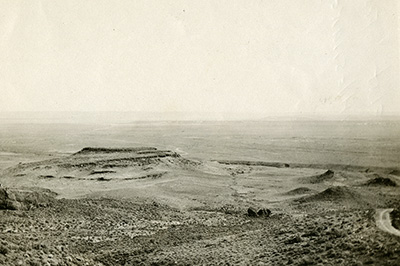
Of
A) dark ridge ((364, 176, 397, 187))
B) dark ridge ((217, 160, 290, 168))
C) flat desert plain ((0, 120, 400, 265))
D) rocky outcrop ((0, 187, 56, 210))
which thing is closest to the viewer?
flat desert plain ((0, 120, 400, 265))

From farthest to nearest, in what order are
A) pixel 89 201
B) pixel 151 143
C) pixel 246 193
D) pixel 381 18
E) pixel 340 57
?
pixel 151 143 → pixel 246 193 → pixel 89 201 → pixel 340 57 → pixel 381 18

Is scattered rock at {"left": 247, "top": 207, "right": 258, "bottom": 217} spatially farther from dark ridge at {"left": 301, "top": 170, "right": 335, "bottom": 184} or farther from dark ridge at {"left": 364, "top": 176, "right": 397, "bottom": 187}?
dark ridge at {"left": 364, "top": 176, "right": 397, "bottom": 187}

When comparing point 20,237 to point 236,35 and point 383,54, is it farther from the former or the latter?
point 383,54

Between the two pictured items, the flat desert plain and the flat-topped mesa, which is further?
the flat-topped mesa

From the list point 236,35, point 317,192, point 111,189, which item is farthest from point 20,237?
point 317,192

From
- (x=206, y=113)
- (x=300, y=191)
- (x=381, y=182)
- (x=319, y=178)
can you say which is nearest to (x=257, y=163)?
(x=319, y=178)

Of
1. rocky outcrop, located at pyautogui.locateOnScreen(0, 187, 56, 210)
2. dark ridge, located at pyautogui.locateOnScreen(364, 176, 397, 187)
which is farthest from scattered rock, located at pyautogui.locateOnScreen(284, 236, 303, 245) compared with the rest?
rocky outcrop, located at pyautogui.locateOnScreen(0, 187, 56, 210)
